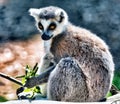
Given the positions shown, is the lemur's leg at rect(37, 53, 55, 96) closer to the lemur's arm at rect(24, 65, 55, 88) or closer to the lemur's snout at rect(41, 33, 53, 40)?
the lemur's arm at rect(24, 65, 55, 88)

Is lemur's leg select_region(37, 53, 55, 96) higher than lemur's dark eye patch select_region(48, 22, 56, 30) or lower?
lower

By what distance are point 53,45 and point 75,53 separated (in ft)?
1.25

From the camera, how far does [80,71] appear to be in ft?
23.0

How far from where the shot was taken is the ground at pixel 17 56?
1023 centimetres

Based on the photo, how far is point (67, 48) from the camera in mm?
7113

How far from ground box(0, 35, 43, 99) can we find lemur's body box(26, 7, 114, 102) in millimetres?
2821

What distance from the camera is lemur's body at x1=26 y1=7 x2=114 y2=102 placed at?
6996 mm

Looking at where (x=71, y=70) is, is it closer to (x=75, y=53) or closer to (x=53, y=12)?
(x=75, y=53)

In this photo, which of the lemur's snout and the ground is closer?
the lemur's snout

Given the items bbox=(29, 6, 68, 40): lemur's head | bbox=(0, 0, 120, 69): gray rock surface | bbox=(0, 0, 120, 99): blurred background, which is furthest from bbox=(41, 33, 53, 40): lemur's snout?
bbox=(0, 0, 120, 69): gray rock surface

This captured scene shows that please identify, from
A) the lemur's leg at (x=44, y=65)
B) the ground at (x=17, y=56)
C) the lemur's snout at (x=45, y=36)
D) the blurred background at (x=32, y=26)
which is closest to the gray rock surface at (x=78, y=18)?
the blurred background at (x=32, y=26)

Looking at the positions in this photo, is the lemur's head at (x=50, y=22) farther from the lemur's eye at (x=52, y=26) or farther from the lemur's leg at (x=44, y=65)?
the lemur's leg at (x=44, y=65)

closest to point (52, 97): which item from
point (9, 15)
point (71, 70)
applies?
point (71, 70)

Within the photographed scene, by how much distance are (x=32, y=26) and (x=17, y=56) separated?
122 centimetres
